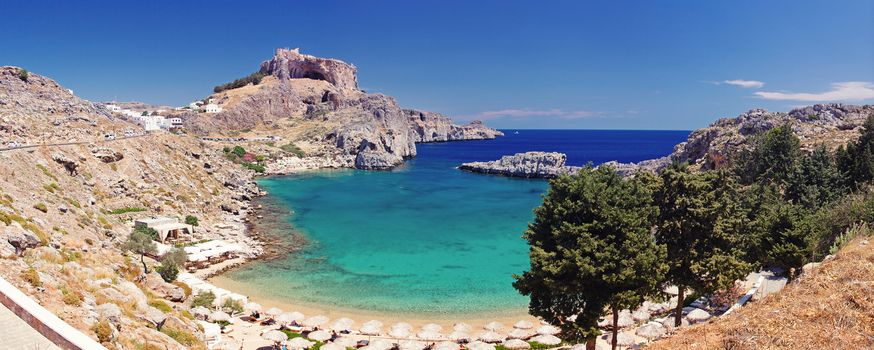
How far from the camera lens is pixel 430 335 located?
2483 cm

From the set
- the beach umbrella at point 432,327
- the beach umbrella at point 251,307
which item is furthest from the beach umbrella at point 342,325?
the beach umbrella at point 251,307

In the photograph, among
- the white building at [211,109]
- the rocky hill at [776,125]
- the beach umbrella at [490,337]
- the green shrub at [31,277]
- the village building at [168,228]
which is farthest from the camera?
the white building at [211,109]

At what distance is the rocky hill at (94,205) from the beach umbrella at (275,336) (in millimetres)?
3910

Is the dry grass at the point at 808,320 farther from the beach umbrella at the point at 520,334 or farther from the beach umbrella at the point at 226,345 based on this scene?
the beach umbrella at the point at 226,345

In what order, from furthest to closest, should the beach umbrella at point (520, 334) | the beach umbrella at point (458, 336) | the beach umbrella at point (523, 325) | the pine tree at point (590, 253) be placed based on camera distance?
the beach umbrella at point (523, 325), the beach umbrella at point (520, 334), the beach umbrella at point (458, 336), the pine tree at point (590, 253)

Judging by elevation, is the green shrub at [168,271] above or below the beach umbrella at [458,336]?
above

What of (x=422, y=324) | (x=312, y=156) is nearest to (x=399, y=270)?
(x=422, y=324)

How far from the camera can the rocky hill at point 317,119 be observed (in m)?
130

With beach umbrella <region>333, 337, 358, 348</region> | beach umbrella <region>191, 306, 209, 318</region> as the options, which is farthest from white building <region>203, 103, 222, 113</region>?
beach umbrella <region>333, 337, 358, 348</region>

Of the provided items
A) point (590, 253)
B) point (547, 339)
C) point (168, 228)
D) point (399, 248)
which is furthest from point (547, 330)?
point (168, 228)

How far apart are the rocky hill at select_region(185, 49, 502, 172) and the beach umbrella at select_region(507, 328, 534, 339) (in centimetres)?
9007

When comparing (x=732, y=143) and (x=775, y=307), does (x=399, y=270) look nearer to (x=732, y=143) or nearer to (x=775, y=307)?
(x=775, y=307)

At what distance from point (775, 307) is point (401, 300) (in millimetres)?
24261

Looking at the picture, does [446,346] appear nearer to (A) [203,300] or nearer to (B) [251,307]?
(B) [251,307]
